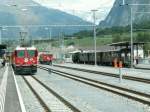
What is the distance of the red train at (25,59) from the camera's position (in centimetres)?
5712

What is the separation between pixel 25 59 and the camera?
5716 centimetres

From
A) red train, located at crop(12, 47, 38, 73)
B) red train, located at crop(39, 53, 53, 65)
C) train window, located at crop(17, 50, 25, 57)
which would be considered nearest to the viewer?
red train, located at crop(12, 47, 38, 73)

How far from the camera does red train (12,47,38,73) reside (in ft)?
187

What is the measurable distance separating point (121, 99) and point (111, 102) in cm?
142

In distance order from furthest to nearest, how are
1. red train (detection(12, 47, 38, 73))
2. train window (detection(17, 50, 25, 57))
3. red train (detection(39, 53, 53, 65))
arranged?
red train (detection(39, 53, 53, 65)) → train window (detection(17, 50, 25, 57)) → red train (detection(12, 47, 38, 73))

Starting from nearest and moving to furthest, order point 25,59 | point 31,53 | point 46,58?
1. point 25,59
2. point 31,53
3. point 46,58

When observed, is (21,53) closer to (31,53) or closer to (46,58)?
(31,53)

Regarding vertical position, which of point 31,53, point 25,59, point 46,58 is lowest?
point 25,59

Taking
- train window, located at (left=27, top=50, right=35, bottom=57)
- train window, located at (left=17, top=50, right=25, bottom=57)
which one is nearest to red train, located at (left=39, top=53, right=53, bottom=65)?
train window, located at (left=17, top=50, right=25, bottom=57)

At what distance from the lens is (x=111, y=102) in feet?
73.9

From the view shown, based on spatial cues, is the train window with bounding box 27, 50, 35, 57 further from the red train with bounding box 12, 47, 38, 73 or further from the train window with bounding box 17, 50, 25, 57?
the train window with bounding box 17, 50, 25, 57

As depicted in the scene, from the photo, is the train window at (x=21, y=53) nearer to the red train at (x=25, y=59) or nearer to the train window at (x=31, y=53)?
the red train at (x=25, y=59)

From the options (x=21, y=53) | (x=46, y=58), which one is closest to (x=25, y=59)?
(x=21, y=53)

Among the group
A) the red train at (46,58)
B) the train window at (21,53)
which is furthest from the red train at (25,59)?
the red train at (46,58)
